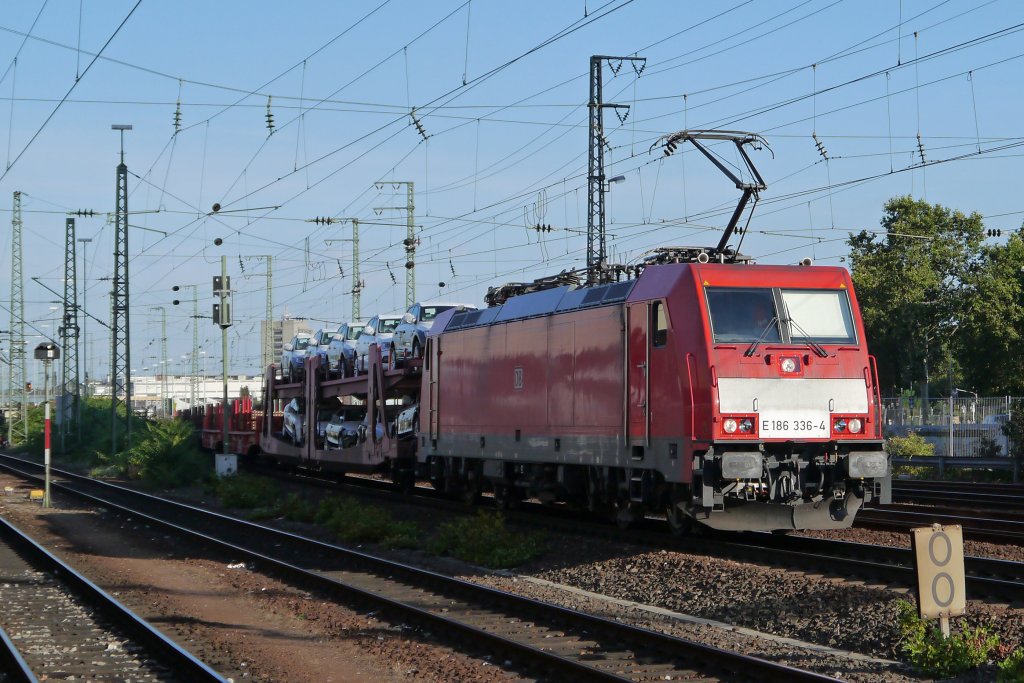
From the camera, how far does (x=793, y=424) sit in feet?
50.7

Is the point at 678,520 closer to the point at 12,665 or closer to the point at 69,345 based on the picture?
the point at 12,665

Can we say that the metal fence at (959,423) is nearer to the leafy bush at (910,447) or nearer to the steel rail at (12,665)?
the leafy bush at (910,447)

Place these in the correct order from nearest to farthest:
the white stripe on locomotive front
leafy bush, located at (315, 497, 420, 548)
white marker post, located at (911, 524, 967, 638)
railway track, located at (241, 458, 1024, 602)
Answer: white marker post, located at (911, 524, 967, 638), railway track, located at (241, 458, 1024, 602), the white stripe on locomotive front, leafy bush, located at (315, 497, 420, 548)

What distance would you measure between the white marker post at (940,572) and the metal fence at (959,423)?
89.1 ft

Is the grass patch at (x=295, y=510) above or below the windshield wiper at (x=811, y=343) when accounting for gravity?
below

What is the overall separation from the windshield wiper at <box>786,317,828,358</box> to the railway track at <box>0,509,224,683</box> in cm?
857

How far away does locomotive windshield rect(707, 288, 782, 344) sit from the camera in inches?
615

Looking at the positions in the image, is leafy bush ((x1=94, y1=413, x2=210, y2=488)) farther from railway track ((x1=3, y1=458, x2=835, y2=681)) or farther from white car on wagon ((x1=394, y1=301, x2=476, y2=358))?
railway track ((x1=3, y1=458, x2=835, y2=681))

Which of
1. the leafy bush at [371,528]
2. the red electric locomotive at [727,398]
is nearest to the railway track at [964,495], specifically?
the red electric locomotive at [727,398]

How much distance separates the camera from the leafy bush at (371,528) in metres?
19.8

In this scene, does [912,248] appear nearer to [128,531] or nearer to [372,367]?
[372,367]

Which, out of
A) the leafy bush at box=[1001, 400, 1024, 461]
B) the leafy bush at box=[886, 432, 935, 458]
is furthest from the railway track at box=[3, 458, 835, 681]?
the leafy bush at box=[886, 432, 935, 458]

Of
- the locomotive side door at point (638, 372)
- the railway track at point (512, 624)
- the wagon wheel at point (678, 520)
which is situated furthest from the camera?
the wagon wheel at point (678, 520)

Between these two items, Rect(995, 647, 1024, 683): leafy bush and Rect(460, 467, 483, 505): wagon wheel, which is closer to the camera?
Rect(995, 647, 1024, 683): leafy bush
